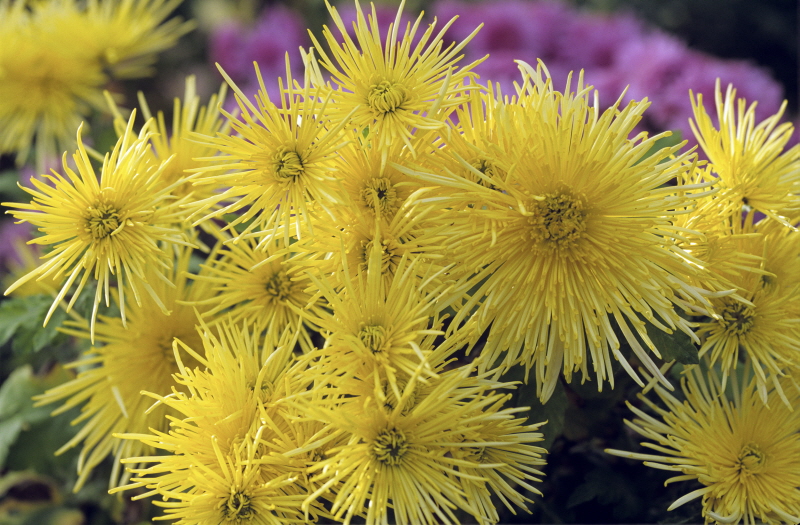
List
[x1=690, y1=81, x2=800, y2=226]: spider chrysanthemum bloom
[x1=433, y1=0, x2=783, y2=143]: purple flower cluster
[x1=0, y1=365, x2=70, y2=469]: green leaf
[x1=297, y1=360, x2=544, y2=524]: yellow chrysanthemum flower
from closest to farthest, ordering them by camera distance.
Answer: [x1=297, y1=360, x2=544, y2=524]: yellow chrysanthemum flower, [x1=690, y1=81, x2=800, y2=226]: spider chrysanthemum bloom, [x1=0, y1=365, x2=70, y2=469]: green leaf, [x1=433, y1=0, x2=783, y2=143]: purple flower cluster

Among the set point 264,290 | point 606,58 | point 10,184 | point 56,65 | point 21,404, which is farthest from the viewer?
point 606,58

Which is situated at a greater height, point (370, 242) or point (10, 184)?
point (10, 184)

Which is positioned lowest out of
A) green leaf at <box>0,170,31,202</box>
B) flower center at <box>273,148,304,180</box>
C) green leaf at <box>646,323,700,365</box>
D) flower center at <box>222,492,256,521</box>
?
flower center at <box>222,492,256,521</box>

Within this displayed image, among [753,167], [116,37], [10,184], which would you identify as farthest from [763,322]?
[10,184]

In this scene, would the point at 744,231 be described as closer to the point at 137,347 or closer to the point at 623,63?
the point at 137,347

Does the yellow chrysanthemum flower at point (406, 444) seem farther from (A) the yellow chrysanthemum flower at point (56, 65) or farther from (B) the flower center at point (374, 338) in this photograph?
(A) the yellow chrysanthemum flower at point (56, 65)

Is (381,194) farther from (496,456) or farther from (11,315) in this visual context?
(11,315)

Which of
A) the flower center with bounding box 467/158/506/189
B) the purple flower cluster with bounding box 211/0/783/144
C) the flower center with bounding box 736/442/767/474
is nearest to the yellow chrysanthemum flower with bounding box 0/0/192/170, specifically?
the purple flower cluster with bounding box 211/0/783/144

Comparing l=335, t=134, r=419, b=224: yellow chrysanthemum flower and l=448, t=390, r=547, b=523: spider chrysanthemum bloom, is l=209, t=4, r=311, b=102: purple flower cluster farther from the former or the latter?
l=448, t=390, r=547, b=523: spider chrysanthemum bloom
